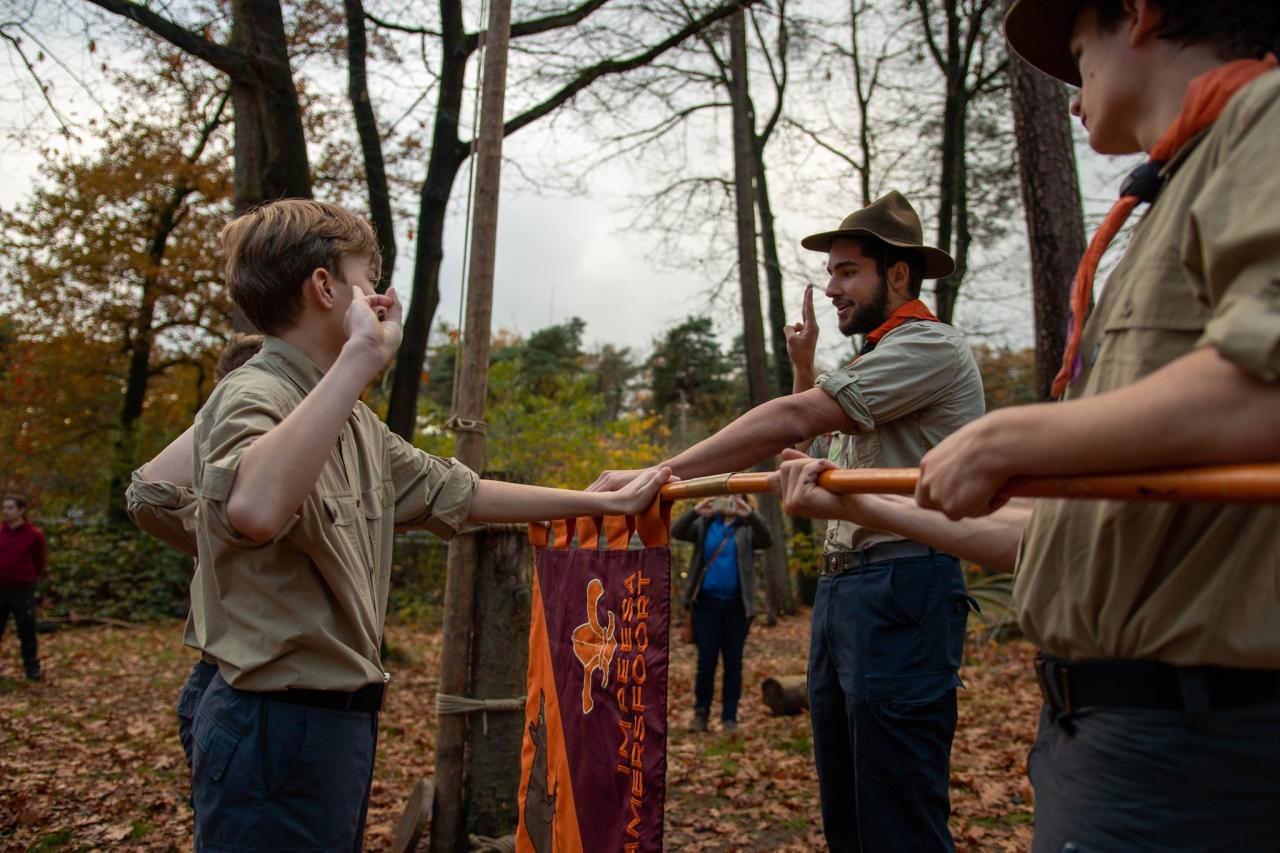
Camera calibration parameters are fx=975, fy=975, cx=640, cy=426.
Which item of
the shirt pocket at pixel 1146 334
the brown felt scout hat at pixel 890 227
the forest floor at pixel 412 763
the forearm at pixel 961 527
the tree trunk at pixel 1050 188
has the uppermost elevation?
the tree trunk at pixel 1050 188

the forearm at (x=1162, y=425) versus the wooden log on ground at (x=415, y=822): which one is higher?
the forearm at (x=1162, y=425)

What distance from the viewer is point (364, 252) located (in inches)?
95.5

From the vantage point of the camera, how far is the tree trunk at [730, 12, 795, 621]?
1695 centimetres

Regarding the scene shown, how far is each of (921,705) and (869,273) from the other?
1.42 meters

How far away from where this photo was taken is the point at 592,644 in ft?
9.85

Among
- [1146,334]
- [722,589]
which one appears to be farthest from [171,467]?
[722,589]

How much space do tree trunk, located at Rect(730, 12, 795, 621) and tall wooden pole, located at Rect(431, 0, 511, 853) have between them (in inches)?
465

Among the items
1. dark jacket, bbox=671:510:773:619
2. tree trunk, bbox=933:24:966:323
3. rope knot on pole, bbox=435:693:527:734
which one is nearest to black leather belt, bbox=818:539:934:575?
rope knot on pole, bbox=435:693:527:734

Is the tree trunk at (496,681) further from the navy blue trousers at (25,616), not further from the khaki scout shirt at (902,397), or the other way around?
the navy blue trousers at (25,616)

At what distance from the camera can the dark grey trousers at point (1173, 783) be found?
1268 mm

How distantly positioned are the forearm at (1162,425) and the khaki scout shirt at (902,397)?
161 centimetres

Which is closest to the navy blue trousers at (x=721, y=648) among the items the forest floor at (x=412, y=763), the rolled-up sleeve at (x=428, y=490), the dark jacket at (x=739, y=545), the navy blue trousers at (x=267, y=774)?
the dark jacket at (x=739, y=545)

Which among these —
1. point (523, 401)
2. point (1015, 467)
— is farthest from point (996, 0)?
point (1015, 467)

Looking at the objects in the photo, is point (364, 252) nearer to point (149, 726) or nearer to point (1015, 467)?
point (1015, 467)
